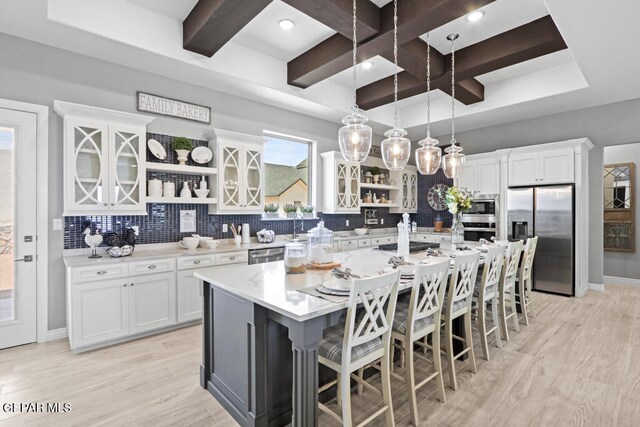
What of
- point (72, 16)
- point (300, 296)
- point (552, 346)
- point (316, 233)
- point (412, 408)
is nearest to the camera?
point (300, 296)

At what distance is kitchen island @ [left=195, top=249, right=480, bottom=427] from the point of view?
5.50ft

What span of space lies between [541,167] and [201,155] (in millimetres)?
5185

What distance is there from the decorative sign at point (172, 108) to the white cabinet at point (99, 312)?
2.05 meters

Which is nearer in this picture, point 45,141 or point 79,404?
point 79,404

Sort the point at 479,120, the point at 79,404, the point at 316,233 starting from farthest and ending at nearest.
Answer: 1. the point at 479,120
2. the point at 316,233
3. the point at 79,404

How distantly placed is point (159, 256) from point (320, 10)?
9.41 ft

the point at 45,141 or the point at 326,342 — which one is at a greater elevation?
the point at 45,141

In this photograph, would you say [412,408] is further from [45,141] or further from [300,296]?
[45,141]

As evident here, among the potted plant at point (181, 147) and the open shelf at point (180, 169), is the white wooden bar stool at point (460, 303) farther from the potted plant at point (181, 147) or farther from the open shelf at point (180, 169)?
the potted plant at point (181, 147)

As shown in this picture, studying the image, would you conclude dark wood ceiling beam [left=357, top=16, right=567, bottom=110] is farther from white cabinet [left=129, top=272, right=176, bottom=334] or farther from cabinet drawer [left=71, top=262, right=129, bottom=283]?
cabinet drawer [left=71, top=262, right=129, bottom=283]

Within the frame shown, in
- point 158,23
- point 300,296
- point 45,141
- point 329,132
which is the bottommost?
point 300,296

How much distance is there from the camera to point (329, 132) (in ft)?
19.6

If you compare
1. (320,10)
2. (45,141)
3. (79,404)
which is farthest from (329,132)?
(79,404)

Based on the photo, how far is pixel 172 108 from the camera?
404 centimetres
